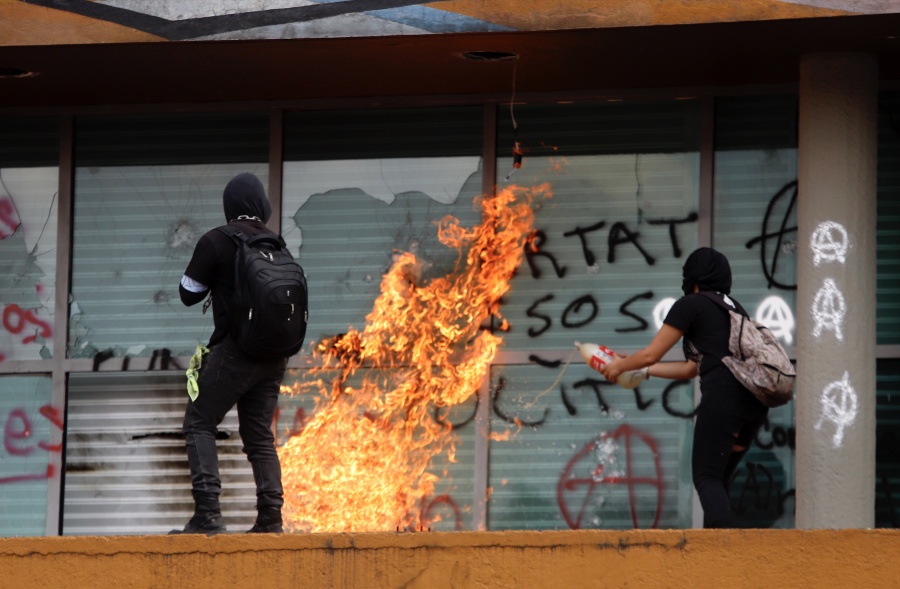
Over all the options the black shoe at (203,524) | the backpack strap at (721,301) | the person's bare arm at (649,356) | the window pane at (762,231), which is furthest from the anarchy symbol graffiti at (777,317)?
the black shoe at (203,524)

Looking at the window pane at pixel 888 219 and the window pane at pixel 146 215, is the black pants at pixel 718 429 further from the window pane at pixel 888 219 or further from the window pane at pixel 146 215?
the window pane at pixel 146 215

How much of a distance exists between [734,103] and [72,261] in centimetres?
425

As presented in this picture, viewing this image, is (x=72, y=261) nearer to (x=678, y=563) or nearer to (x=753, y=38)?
(x=753, y=38)

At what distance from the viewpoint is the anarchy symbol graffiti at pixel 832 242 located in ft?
29.2

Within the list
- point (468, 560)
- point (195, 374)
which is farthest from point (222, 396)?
point (468, 560)

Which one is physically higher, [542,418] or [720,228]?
[720,228]

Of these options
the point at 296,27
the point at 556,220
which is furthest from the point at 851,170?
the point at 296,27

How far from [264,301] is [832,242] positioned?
134 inches

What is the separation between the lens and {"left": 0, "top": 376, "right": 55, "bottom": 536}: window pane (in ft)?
33.2

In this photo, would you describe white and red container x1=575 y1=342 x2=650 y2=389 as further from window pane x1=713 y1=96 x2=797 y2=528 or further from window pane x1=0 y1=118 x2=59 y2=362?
window pane x1=0 y1=118 x2=59 y2=362

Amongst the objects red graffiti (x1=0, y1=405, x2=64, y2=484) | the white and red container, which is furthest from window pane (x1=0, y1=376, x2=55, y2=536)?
the white and red container

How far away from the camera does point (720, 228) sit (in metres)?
9.73

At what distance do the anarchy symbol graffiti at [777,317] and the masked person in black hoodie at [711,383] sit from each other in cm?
201

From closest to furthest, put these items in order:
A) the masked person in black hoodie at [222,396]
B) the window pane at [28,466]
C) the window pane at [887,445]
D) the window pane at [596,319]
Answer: the masked person in black hoodie at [222,396] → the window pane at [887,445] → the window pane at [596,319] → the window pane at [28,466]
